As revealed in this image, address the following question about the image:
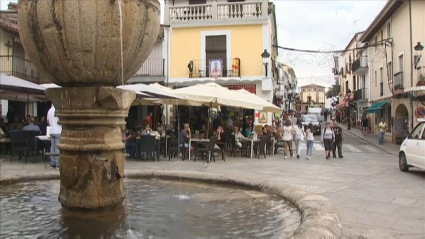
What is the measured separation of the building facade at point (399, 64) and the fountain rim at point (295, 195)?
618 inches

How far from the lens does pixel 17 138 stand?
1055 cm

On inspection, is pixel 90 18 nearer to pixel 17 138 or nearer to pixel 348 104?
pixel 17 138

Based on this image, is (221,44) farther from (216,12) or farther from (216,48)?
(216,12)

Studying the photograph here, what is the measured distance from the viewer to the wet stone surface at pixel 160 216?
11.3ft

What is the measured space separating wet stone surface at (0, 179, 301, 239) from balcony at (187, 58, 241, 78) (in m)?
15.4

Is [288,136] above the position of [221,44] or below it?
below

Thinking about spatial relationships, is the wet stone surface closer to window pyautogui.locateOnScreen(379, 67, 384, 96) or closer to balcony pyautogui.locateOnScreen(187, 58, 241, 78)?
balcony pyautogui.locateOnScreen(187, 58, 241, 78)

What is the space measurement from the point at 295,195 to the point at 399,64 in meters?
21.6

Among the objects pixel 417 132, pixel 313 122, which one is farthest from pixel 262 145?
pixel 313 122

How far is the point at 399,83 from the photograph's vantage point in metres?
22.4

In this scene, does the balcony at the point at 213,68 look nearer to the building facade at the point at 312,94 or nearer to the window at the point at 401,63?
the window at the point at 401,63

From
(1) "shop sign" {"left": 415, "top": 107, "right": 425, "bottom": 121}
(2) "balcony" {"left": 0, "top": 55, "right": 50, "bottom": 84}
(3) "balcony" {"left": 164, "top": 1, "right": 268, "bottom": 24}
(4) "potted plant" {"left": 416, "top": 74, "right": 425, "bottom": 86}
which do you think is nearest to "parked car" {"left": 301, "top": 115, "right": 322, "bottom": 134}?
(4) "potted plant" {"left": 416, "top": 74, "right": 425, "bottom": 86}

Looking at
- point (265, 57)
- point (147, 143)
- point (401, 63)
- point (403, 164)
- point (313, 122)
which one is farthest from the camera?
point (313, 122)

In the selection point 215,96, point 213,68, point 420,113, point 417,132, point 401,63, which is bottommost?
point 417,132
